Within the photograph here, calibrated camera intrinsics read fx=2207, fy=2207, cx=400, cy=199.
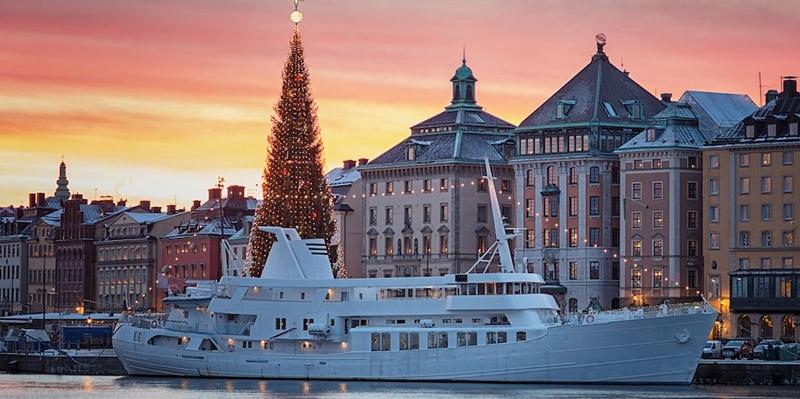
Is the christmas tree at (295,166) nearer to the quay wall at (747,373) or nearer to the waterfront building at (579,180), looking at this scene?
the waterfront building at (579,180)

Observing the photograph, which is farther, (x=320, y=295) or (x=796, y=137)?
(x=796, y=137)

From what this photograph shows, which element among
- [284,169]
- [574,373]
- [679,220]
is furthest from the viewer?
[679,220]

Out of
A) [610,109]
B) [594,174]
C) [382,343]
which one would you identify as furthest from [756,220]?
[382,343]

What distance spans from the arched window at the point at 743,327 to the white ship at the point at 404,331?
108 feet

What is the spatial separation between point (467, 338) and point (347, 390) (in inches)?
252

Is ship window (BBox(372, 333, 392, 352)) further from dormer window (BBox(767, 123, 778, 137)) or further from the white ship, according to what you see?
dormer window (BBox(767, 123, 778, 137))

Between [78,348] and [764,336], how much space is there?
1747 inches

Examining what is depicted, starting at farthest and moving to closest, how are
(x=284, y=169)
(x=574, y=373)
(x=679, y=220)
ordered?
(x=679, y=220) → (x=284, y=169) → (x=574, y=373)

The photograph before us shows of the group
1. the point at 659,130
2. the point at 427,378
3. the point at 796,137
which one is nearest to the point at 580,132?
the point at 659,130

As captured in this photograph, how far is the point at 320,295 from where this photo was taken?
367 feet

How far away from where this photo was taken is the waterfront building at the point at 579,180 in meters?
152

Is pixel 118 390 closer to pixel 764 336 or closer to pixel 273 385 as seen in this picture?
pixel 273 385

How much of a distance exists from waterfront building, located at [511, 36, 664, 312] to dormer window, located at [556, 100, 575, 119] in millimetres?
70

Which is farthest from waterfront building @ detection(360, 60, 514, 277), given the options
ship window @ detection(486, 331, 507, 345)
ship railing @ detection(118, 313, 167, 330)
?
ship window @ detection(486, 331, 507, 345)
